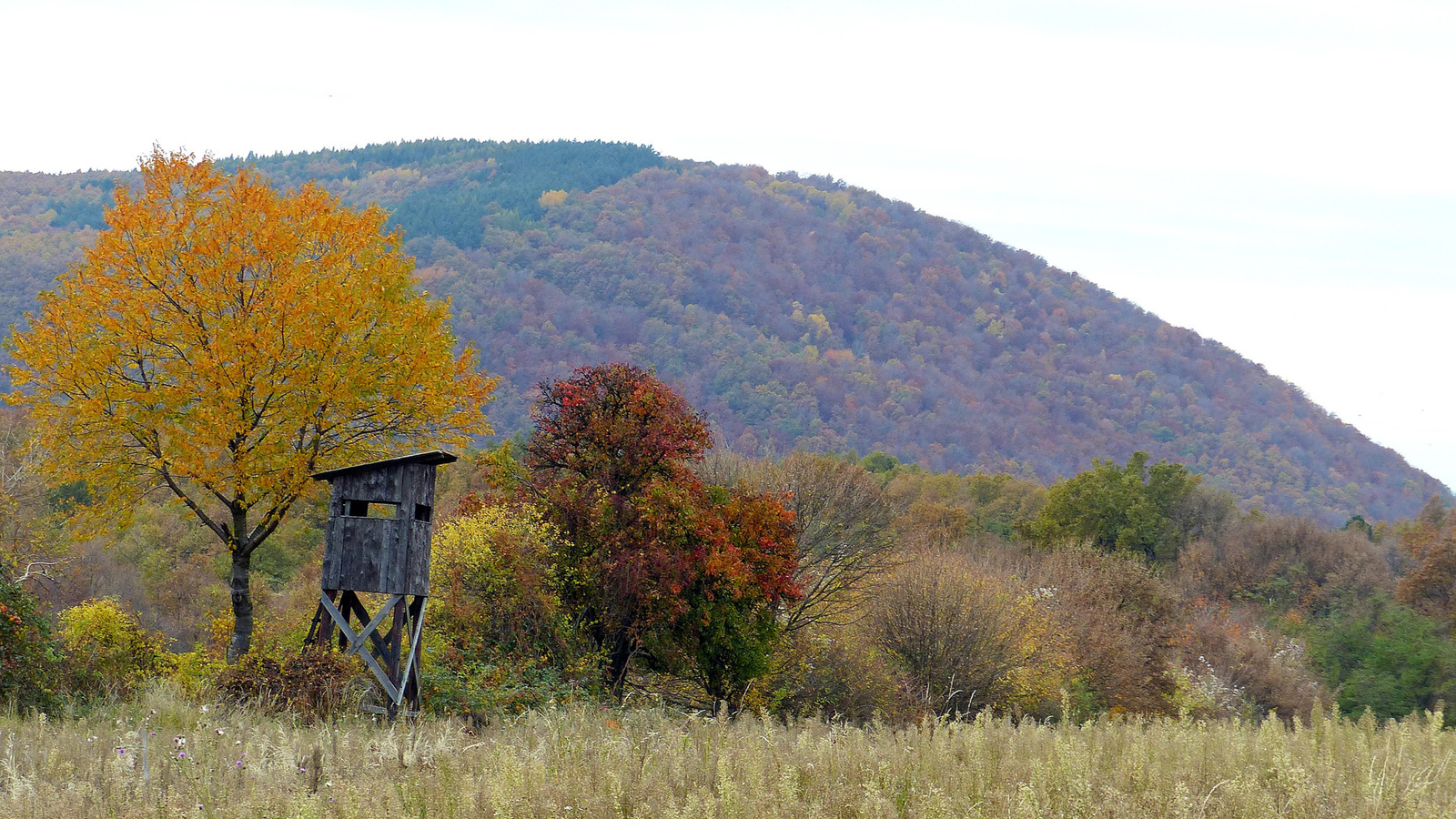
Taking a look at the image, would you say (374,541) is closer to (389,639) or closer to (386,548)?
(386,548)

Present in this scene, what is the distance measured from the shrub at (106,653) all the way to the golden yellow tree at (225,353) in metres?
1.41

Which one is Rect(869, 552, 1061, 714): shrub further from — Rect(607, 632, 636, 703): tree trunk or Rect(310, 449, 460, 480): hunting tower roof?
Rect(310, 449, 460, 480): hunting tower roof

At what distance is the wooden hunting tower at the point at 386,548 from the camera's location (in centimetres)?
1491

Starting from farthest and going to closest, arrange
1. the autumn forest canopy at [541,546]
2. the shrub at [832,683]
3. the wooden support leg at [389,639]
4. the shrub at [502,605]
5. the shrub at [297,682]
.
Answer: the shrub at [832,683] → the shrub at [502,605] → the autumn forest canopy at [541,546] → the wooden support leg at [389,639] → the shrub at [297,682]

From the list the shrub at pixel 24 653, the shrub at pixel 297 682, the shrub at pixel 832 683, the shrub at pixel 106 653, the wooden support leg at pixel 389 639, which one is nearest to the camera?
the shrub at pixel 24 653

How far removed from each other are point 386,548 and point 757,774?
1005 cm

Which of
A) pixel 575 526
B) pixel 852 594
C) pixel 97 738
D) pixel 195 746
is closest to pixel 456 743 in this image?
pixel 195 746

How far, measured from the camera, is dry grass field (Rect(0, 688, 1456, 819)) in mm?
5750

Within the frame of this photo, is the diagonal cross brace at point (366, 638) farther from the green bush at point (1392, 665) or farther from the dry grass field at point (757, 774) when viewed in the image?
the green bush at point (1392, 665)

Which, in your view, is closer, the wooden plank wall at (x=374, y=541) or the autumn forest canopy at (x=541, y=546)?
the wooden plank wall at (x=374, y=541)

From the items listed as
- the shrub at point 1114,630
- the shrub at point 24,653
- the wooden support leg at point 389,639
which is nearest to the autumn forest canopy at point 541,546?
the shrub at point 24,653

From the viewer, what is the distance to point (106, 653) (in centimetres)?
1590

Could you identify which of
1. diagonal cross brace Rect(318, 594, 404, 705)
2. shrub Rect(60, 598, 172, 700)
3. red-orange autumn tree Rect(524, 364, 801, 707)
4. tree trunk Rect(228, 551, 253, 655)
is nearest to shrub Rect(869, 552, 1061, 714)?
red-orange autumn tree Rect(524, 364, 801, 707)

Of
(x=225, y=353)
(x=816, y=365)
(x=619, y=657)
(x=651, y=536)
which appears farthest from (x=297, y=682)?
(x=816, y=365)
